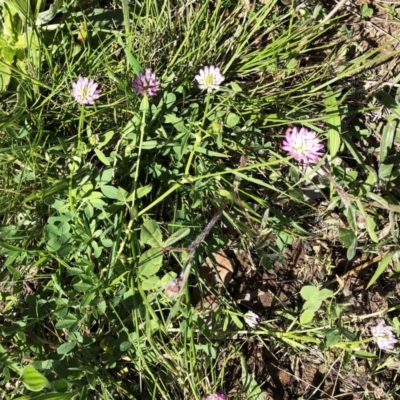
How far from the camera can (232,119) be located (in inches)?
59.9

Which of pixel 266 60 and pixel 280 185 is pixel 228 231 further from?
pixel 266 60

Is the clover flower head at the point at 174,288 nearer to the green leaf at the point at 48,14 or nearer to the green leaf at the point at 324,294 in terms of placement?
the green leaf at the point at 324,294

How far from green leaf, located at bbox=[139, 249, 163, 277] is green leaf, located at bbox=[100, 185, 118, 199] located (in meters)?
0.17

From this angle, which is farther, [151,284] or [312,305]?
[312,305]

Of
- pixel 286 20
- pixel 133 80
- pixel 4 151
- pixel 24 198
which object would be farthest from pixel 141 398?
pixel 286 20

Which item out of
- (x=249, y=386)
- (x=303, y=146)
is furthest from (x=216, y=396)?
(x=303, y=146)

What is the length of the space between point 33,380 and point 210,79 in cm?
85

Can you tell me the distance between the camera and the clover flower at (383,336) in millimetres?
1557

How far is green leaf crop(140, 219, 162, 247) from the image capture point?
1.30 meters

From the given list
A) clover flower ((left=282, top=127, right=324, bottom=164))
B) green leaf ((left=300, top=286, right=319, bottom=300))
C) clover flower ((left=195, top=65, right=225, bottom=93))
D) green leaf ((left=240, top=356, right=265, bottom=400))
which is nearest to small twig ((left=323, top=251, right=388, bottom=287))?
green leaf ((left=300, top=286, right=319, bottom=300))

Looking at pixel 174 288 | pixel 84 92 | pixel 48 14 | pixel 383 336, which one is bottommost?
pixel 383 336

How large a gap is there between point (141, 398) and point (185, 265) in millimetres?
486

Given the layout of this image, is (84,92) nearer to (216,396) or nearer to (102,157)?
(102,157)

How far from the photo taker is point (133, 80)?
1439 mm
